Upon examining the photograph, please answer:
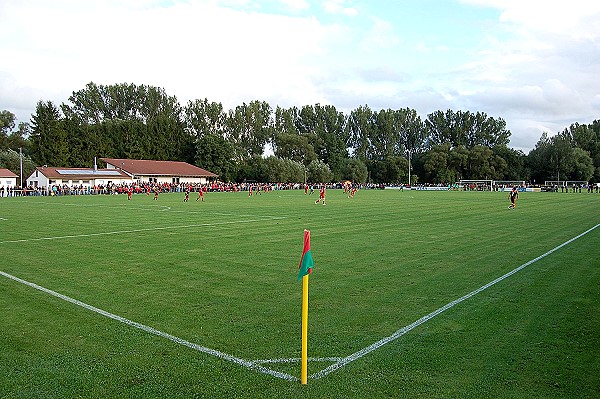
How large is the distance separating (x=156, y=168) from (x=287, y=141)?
29.4m

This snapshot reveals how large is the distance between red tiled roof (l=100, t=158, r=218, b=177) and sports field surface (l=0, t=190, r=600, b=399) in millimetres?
Result: 67148

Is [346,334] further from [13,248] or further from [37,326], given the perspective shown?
[13,248]

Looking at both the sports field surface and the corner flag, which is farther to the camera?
the sports field surface

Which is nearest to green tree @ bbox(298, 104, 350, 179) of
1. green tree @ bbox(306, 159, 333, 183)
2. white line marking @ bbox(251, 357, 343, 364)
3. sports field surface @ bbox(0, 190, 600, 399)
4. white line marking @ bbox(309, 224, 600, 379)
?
green tree @ bbox(306, 159, 333, 183)

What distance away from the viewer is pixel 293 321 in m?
7.43

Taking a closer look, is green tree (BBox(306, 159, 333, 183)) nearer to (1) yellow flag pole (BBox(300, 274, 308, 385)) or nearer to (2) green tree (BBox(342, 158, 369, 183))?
(2) green tree (BBox(342, 158, 369, 183))

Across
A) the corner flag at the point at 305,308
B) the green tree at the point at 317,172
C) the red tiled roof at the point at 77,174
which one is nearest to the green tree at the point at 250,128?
the green tree at the point at 317,172

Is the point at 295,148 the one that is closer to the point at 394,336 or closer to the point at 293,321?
the point at 293,321

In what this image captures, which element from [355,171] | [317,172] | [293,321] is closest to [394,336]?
[293,321]

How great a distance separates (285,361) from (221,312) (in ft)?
7.55

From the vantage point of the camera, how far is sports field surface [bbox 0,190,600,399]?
5.25 metres

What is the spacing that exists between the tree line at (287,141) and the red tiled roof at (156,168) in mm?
5249

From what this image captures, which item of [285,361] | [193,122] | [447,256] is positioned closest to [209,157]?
[193,122]

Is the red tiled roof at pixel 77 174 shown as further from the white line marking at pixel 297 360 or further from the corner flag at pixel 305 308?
the corner flag at pixel 305 308
